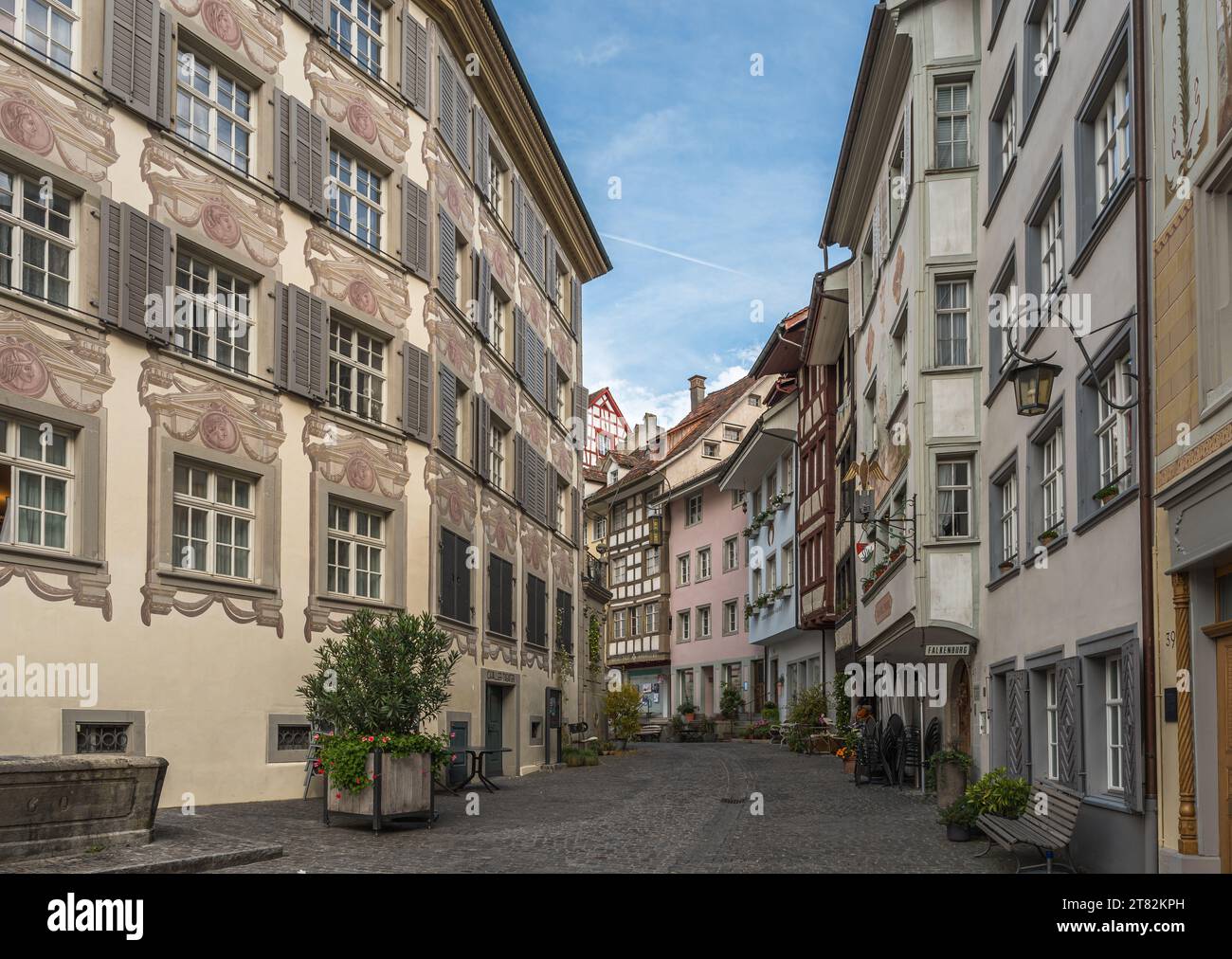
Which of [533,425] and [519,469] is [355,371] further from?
[533,425]

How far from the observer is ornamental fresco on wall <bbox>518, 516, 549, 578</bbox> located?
91.4 ft

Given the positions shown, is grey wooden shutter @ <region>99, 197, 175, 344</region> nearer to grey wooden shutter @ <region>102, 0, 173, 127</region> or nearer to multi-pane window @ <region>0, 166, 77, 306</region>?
multi-pane window @ <region>0, 166, 77, 306</region>

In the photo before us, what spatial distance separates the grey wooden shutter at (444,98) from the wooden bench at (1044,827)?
49.6 ft

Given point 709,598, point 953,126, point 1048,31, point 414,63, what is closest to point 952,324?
point 953,126

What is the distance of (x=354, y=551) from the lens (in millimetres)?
19016

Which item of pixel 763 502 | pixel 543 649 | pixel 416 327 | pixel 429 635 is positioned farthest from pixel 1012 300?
pixel 763 502

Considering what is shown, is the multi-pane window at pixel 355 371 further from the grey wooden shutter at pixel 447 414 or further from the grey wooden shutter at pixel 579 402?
the grey wooden shutter at pixel 579 402

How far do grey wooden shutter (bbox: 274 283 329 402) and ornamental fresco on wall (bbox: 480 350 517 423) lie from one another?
6.47 m

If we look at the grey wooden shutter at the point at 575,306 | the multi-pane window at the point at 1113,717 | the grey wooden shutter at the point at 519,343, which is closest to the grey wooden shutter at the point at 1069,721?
the multi-pane window at the point at 1113,717

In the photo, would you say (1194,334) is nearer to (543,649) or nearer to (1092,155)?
(1092,155)

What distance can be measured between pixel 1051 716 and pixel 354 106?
43.5 feet

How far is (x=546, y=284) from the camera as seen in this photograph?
104ft

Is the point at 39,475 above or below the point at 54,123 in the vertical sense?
below

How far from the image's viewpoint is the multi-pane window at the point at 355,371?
1902cm
